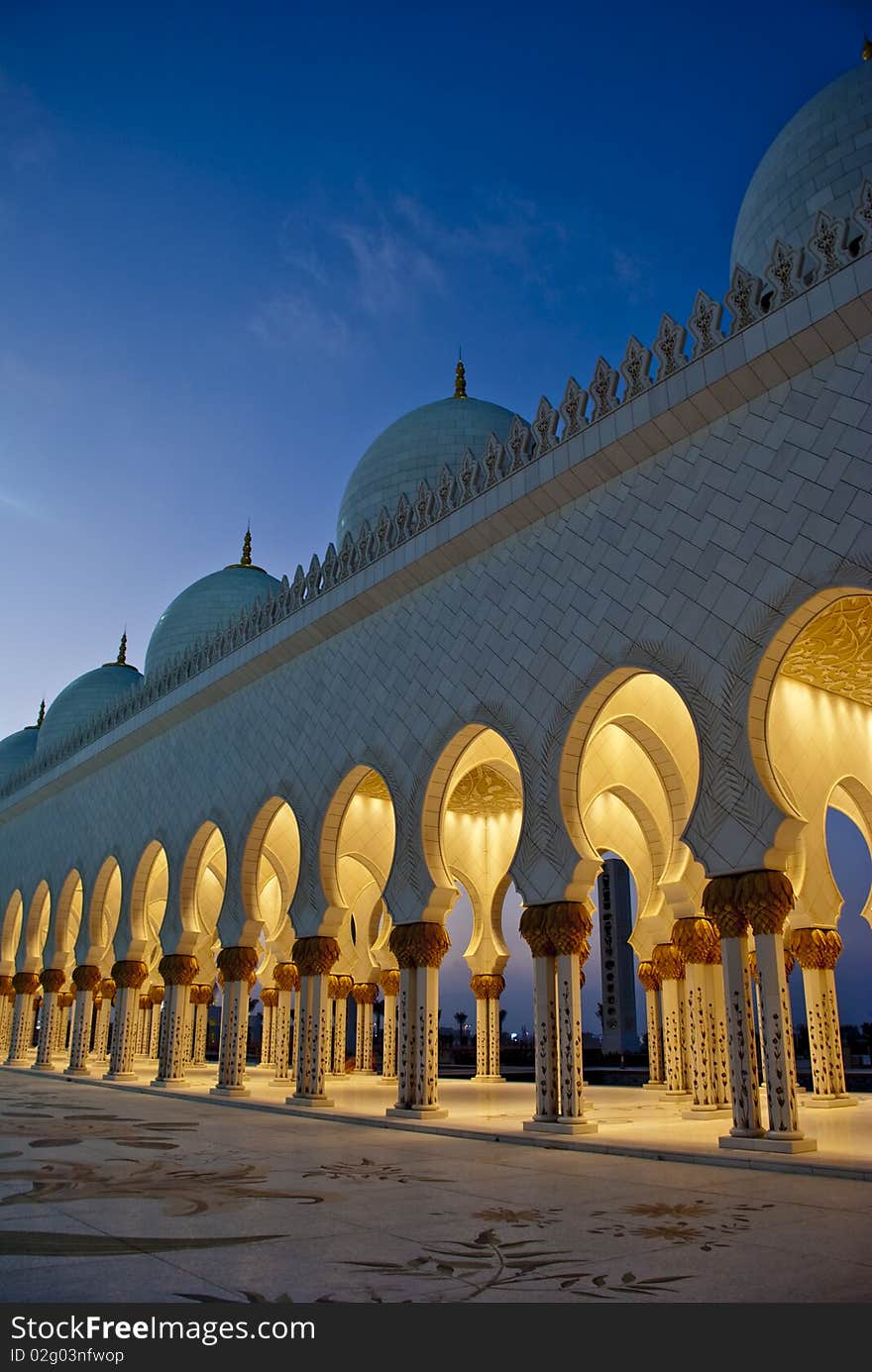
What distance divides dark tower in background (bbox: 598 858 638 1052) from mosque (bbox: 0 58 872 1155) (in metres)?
11.1

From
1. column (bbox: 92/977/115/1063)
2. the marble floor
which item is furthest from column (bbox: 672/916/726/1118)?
column (bbox: 92/977/115/1063)

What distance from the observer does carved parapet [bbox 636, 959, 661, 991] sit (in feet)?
42.3

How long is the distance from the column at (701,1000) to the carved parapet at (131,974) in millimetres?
8154

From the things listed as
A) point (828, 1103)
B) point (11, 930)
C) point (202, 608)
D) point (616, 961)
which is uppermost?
point (202, 608)

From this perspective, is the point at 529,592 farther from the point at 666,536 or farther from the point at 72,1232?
Result: the point at 72,1232

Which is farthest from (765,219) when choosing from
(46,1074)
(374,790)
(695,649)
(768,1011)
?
(46,1074)

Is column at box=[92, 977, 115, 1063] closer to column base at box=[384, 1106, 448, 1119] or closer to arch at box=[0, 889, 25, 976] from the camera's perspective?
arch at box=[0, 889, 25, 976]

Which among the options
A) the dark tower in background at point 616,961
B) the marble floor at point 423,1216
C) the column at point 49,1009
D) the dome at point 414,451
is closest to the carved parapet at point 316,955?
the marble floor at point 423,1216

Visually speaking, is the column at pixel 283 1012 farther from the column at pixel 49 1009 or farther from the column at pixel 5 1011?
the column at pixel 5 1011

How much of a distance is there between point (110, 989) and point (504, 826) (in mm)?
10640

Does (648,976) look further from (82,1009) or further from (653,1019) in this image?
(82,1009)

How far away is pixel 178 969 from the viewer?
13344mm

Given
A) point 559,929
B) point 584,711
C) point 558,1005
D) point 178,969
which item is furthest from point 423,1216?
point 178,969

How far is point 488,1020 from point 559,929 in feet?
27.7
